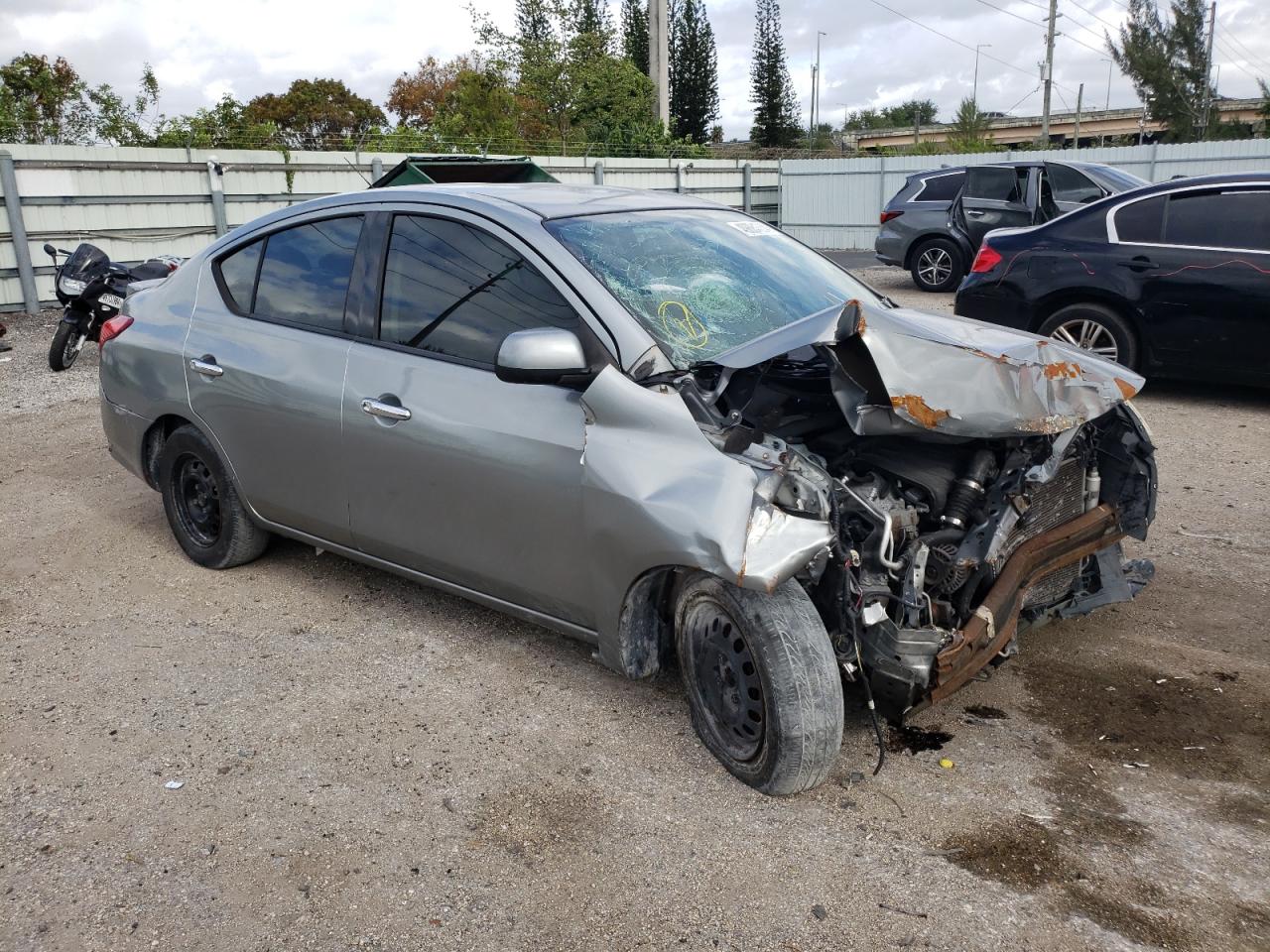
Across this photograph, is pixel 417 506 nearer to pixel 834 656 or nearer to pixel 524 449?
pixel 524 449

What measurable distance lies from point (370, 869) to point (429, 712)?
0.86 metres

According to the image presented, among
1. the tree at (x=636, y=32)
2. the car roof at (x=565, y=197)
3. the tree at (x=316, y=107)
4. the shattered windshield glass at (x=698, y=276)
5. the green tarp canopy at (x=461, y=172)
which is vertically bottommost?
the shattered windshield glass at (x=698, y=276)

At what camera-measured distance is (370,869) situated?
2.87 metres

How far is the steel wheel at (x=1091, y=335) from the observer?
25.2ft

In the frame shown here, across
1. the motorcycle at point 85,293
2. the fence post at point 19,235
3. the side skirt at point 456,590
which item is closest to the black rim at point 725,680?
the side skirt at point 456,590

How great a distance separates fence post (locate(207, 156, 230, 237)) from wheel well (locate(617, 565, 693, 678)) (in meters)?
13.7

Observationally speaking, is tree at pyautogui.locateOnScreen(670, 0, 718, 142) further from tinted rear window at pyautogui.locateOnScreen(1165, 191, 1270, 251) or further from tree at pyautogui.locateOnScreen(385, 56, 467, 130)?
tinted rear window at pyautogui.locateOnScreen(1165, 191, 1270, 251)

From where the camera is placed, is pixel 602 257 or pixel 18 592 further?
pixel 18 592

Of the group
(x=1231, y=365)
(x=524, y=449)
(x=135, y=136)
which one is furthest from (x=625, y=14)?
(x=524, y=449)

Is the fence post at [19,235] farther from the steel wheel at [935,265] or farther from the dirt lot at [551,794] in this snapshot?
the steel wheel at [935,265]

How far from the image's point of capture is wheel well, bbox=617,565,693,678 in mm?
3301

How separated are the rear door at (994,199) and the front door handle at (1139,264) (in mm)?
6955

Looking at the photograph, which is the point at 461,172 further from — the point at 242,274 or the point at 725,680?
the point at 725,680

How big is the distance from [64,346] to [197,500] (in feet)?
21.1
